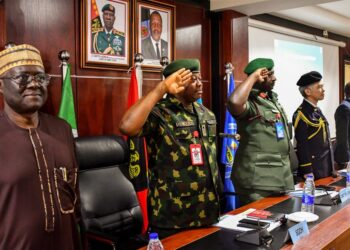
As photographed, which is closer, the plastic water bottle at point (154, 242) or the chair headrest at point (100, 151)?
the plastic water bottle at point (154, 242)

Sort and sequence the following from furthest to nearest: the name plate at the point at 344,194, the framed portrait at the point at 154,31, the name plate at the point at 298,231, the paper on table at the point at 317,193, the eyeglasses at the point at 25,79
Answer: the framed portrait at the point at 154,31 < the paper on table at the point at 317,193 < the name plate at the point at 344,194 < the name plate at the point at 298,231 < the eyeglasses at the point at 25,79

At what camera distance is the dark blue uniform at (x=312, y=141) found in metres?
2.90

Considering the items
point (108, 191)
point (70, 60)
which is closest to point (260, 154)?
point (108, 191)

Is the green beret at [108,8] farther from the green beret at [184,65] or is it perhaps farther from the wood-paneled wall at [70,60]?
the green beret at [184,65]

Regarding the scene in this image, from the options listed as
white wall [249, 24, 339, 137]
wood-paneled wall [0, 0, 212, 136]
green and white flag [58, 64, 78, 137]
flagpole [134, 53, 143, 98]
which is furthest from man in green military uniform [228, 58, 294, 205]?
white wall [249, 24, 339, 137]

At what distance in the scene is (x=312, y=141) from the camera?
297 centimetres

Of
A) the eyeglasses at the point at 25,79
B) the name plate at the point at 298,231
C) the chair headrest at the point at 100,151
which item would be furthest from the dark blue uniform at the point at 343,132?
the eyeglasses at the point at 25,79

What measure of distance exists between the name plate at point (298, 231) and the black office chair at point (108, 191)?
3.20 ft

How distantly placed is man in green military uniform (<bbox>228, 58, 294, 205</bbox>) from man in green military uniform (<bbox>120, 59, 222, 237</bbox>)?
472 millimetres

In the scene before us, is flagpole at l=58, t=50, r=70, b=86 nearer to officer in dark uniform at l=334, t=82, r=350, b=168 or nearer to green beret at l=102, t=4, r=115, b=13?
green beret at l=102, t=4, r=115, b=13

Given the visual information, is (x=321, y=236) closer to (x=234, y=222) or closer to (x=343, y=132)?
(x=234, y=222)

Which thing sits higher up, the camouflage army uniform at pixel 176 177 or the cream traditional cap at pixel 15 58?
the cream traditional cap at pixel 15 58

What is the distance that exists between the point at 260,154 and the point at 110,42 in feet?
4.83

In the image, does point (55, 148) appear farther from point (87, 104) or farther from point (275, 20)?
Result: point (275, 20)
